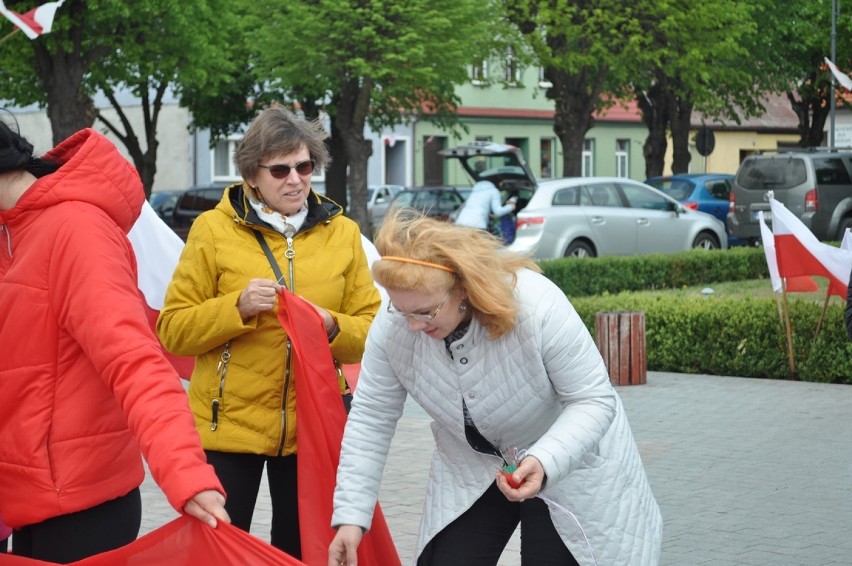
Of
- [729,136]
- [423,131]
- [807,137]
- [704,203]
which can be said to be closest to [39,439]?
[704,203]

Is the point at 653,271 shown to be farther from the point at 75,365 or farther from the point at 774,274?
the point at 75,365

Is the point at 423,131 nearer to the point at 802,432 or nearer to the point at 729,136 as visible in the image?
the point at 729,136

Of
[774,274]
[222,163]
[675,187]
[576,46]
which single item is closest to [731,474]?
[774,274]

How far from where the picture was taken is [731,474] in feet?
26.8

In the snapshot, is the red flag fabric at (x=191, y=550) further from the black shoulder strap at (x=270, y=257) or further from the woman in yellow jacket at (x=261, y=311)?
the black shoulder strap at (x=270, y=257)

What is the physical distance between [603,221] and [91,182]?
764 inches

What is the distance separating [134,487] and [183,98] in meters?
36.7

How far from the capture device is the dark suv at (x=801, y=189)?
2594 cm

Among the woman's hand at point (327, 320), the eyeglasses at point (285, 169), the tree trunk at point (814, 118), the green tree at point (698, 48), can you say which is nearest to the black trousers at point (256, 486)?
the woman's hand at point (327, 320)

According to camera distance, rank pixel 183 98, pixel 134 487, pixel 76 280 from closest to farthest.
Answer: pixel 76 280
pixel 134 487
pixel 183 98

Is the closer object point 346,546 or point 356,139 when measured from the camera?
point 346,546

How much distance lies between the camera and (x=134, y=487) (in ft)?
11.3

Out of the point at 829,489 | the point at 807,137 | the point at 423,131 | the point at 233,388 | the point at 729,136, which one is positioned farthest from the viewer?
the point at 729,136

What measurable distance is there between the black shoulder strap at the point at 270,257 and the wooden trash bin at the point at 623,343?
7695 millimetres
